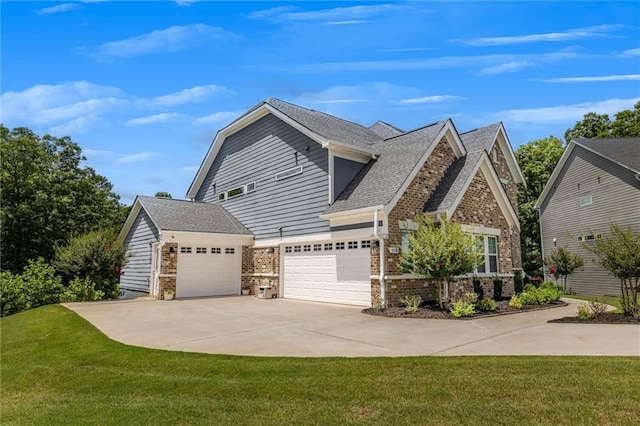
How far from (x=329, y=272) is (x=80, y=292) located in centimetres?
1002

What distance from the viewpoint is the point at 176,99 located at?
12359 millimetres

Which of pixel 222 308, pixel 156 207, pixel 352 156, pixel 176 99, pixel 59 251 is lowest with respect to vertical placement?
pixel 222 308

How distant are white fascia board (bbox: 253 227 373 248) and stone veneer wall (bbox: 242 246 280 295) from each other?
0.27 meters

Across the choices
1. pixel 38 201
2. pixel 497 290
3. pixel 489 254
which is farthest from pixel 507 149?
pixel 38 201

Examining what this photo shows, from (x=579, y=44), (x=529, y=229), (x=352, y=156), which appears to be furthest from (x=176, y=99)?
(x=529, y=229)

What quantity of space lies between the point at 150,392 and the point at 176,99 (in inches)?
379

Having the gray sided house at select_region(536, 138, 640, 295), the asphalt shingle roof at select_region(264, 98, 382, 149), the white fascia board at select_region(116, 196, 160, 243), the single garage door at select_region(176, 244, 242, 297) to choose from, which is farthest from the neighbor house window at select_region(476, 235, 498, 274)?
the white fascia board at select_region(116, 196, 160, 243)

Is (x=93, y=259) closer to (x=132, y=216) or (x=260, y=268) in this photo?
(x=132, y=216)

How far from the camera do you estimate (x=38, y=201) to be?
930 inches

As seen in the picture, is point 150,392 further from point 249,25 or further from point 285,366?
point 249,25

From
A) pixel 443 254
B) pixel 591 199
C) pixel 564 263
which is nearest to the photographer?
pixel 443 254

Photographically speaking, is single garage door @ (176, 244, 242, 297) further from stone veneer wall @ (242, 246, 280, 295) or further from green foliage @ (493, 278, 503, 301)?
green foliage @ (493, 278, 503, 301)

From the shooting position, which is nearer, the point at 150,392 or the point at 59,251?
the point at 150,392

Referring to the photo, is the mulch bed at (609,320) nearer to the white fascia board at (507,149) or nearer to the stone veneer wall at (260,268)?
the stone veneer wall at (260,268)
